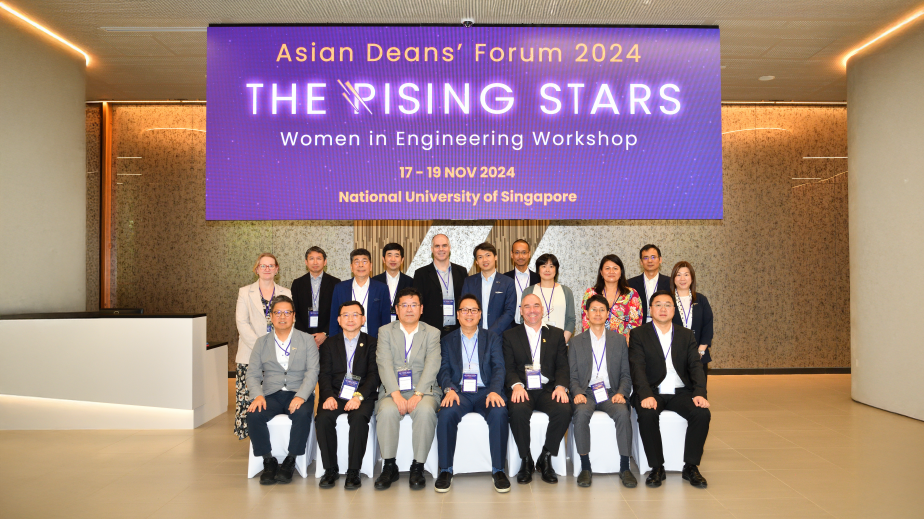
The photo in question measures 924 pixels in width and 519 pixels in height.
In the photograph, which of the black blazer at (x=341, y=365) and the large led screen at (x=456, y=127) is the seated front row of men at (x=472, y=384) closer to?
the black blazer at (x=341, y=365)

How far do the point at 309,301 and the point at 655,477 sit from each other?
9.20 ft

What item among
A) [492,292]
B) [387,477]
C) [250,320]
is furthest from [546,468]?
[250,320]

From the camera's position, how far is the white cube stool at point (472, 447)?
402cm

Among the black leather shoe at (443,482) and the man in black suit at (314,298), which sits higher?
the man in black suit at (314,298)

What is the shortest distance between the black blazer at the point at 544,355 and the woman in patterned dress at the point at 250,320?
183 centimetres

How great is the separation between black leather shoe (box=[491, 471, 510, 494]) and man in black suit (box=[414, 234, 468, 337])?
1.27 meters

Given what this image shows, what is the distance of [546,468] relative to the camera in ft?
13.1

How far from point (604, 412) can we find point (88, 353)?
426 centimetres

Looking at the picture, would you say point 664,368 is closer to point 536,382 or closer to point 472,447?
point 536,382

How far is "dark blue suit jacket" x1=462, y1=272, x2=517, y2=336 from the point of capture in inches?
185

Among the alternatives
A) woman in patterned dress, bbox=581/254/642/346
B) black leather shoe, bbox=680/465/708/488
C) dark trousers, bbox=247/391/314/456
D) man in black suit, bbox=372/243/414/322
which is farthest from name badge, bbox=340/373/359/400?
black leather shoe, bbox=680/465/708/488

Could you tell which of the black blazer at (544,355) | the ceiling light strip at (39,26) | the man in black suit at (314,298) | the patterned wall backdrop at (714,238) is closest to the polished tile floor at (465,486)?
the black blazer at (544,355)

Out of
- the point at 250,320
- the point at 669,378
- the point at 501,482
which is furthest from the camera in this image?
the point at 250,320

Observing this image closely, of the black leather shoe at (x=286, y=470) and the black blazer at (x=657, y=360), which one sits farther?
the black blazer at (x=657, y=360)
